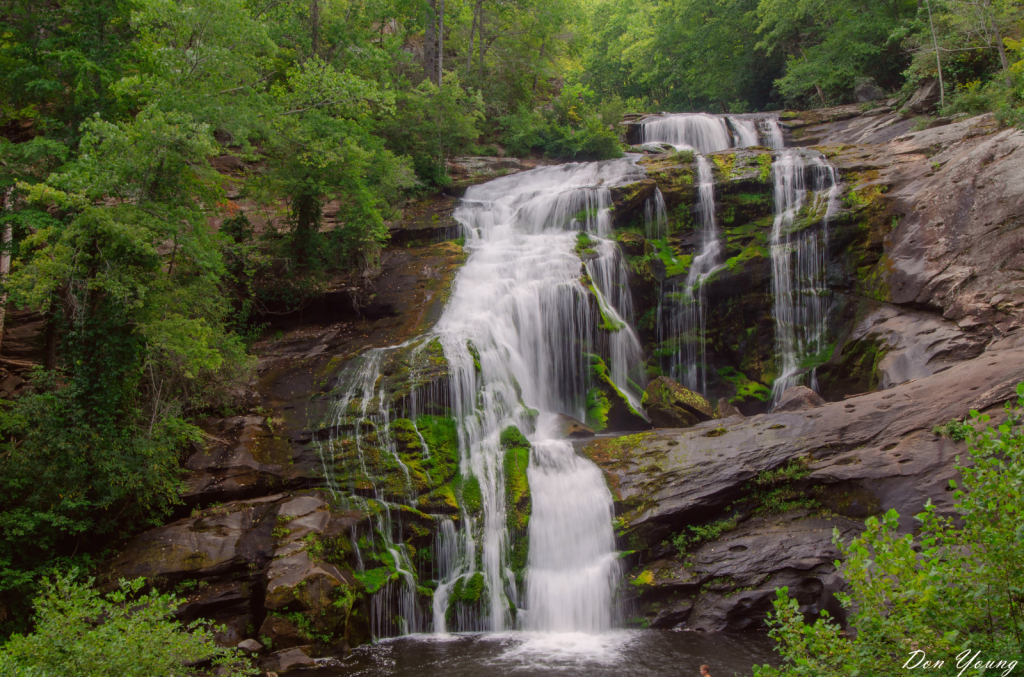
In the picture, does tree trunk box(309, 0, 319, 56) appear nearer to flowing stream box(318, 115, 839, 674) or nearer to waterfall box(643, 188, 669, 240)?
flowing stream box(318, 115, 839, 674)

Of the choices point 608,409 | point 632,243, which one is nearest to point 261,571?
point 608,409

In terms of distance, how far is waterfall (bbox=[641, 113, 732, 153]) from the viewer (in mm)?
27641

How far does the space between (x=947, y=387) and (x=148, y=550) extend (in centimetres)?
1450

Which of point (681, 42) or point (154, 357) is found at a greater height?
point (681, 42)

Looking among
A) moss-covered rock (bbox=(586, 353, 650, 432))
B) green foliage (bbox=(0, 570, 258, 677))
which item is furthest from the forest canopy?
moss-covered rock (bbox=(586, 353, 650, 432))

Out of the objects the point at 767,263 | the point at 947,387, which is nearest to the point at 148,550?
the point at 947,387

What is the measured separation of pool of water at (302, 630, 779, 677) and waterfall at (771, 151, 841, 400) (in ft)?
29.0

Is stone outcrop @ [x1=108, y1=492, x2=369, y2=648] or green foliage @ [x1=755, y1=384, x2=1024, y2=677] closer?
green foliage @ [x1=755, y1=384, x2=1024, y2=677]

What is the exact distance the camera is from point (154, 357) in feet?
41.6

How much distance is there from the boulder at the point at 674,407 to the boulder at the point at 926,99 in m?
16.4

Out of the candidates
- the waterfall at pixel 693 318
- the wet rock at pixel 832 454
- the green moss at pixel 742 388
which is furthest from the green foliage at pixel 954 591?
the waterfall at pixel 693 318

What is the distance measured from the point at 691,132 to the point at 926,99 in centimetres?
900

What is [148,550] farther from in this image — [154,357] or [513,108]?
[513,108]

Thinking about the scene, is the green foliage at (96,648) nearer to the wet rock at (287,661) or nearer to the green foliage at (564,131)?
the wet rock at (287,661)
